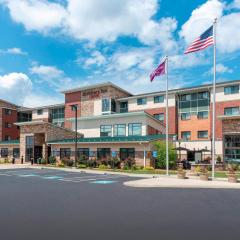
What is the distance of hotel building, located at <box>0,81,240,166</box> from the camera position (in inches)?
1587

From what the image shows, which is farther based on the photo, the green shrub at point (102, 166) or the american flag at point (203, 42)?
the green shrub at point (102, 166)

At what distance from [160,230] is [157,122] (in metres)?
39.6

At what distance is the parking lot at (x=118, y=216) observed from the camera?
8.99 meters

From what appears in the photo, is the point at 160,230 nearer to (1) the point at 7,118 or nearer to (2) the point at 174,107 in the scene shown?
(2) the point at 174,107

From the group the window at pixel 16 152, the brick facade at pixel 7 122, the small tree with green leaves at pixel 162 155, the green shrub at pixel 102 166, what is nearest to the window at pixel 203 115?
the small tree with green leaves at pixel 162 155

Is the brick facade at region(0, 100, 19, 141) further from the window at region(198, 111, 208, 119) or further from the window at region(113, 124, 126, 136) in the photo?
the window at region(198, 111, 208, 119)

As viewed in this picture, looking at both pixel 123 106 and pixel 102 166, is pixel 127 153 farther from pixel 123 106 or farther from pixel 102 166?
pixel 123 106

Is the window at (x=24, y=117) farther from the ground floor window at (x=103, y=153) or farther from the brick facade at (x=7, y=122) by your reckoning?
the ground floor window at (x=103, y=153)

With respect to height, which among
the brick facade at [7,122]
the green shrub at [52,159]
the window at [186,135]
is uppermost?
the brick facade at [7,122]

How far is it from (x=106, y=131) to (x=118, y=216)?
3748 centimetres

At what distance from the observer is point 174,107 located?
57.5 m

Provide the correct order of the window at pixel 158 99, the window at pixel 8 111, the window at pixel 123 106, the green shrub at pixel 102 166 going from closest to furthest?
the green shrub at pixel 102 166 < the window at pixel 158 99 < the window at pixel 123 106 < the window at pixel 8 111

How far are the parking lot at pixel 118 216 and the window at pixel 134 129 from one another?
28039 mm

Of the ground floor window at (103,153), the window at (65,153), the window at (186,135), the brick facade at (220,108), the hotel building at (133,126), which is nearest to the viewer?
the hotel building at (133,126)
